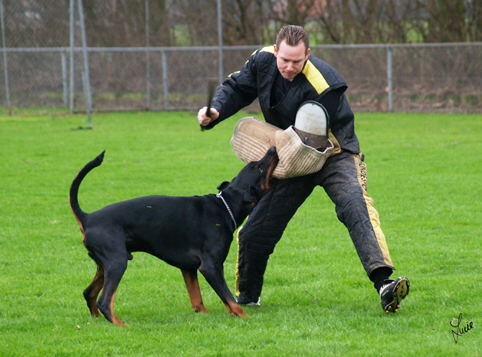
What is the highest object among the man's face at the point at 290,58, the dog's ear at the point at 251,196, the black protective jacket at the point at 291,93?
the man's face at the point at 290,58

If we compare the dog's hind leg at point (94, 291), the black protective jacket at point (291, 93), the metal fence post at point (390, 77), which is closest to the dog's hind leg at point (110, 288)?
the dog's hind leg at point (94, 291)

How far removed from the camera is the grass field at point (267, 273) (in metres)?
4.11

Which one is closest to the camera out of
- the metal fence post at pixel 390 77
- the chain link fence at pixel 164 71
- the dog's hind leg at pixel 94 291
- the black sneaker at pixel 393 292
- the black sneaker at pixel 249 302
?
the black sneaker at pixel 393 292

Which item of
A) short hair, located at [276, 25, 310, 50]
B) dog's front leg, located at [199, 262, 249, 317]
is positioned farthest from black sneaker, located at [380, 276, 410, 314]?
short hair, located at [276, 25, 310, 50]

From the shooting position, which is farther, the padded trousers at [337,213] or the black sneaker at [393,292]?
the padded trousers at [337,213]

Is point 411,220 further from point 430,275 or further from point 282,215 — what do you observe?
point 282,215

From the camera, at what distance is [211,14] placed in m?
20.0

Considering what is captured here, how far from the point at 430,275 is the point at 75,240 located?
3227 millimetres

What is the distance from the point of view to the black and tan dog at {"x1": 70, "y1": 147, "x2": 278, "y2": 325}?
455 cm

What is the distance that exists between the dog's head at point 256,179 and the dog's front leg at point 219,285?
1.62 ft

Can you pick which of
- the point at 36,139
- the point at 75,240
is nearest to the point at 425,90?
the point at 36,139

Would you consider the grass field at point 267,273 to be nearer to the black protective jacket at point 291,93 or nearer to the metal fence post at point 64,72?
the black protective jacket at point 291,93

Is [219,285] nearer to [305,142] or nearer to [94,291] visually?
[94,291]

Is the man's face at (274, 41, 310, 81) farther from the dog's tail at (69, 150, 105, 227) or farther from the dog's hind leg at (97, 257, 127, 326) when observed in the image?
the dog's hind leg at (97, 257, 127, 326)
